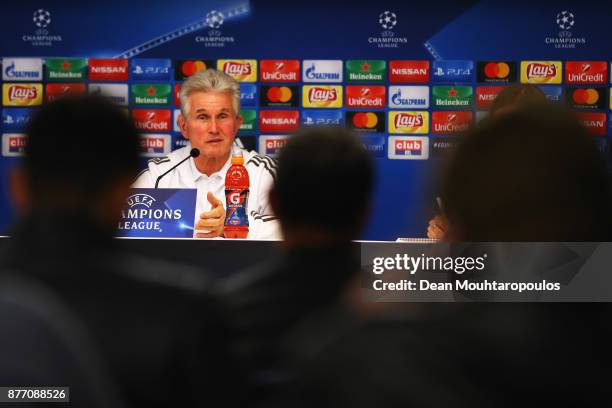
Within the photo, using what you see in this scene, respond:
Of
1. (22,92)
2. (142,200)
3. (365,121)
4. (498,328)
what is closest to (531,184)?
(498,328)

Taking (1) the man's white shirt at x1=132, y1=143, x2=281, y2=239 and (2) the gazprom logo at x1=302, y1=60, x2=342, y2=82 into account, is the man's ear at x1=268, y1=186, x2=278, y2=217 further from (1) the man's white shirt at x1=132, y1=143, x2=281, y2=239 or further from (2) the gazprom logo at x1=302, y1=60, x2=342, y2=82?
(2) the gazprom logo at x1=302, y1=60, x2=342, y2=82

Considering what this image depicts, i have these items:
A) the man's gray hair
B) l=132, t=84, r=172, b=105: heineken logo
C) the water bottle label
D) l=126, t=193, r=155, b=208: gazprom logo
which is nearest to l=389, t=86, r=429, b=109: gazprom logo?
the man's gray hair

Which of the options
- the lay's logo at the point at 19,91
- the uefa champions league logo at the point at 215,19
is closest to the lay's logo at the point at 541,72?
the uefa champions league logo at the point at 215,19

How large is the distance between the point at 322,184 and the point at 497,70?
12.2ft

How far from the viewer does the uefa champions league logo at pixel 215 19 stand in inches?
185

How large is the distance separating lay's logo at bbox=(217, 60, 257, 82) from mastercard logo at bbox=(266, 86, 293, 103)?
134 millimetres

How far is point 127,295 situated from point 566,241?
538 millimetres

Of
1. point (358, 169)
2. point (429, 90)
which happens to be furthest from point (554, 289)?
point (429, 90)

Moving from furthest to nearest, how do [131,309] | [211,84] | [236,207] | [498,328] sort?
[211,84] < [236,207] < [131,309] < [498,328]

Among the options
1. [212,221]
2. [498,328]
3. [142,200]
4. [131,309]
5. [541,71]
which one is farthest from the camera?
[541,71]

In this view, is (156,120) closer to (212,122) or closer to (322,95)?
(212,122)

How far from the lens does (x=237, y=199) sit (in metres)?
4.40

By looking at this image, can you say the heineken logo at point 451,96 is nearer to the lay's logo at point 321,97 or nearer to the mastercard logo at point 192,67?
the lay's logo at point 321,97

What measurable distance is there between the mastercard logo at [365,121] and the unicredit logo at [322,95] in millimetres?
179
